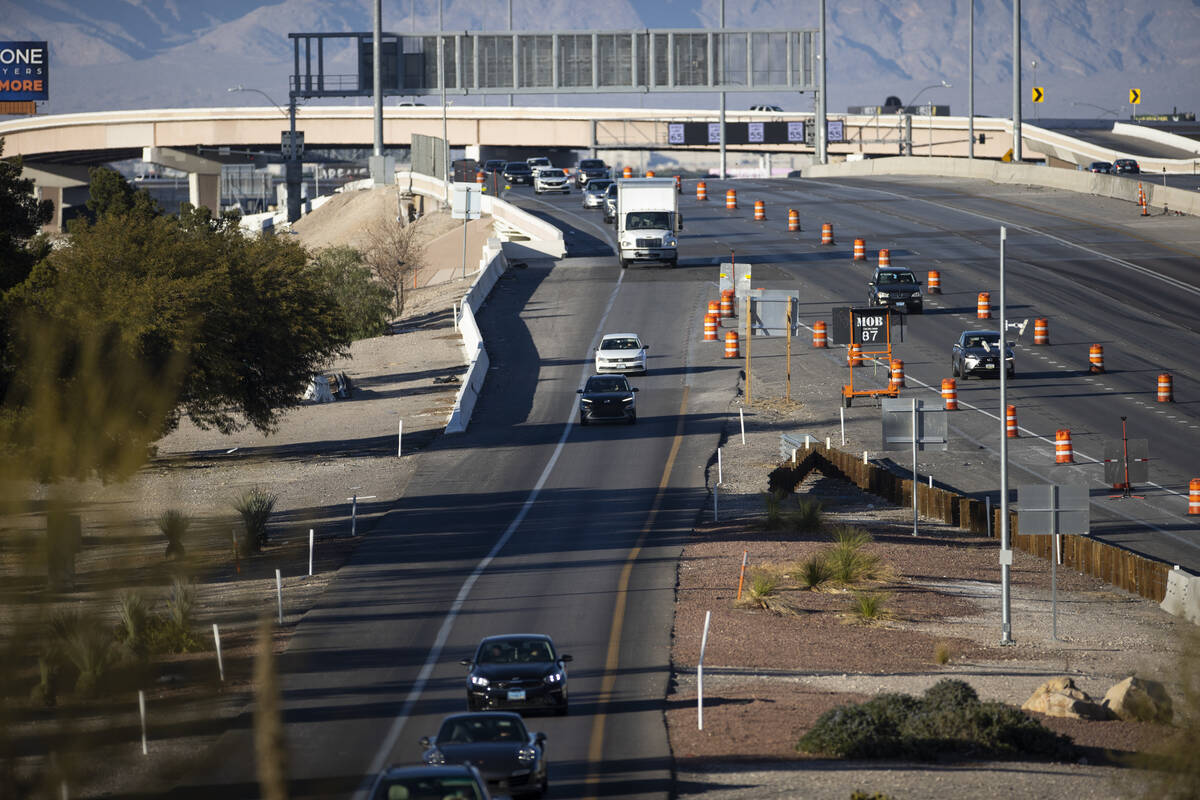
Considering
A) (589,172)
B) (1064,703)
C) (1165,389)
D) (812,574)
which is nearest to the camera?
(1064,703)

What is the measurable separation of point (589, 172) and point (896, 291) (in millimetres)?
62473

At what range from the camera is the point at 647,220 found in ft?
222

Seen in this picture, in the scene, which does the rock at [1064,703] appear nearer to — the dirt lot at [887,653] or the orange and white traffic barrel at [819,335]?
the dirt lot at [887,653]

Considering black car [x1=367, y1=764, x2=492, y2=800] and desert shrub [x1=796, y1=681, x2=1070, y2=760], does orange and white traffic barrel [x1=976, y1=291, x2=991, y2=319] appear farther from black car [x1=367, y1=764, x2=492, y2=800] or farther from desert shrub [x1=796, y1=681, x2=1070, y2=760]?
black car [x1=367, y1=764, x2=492, y2=800]

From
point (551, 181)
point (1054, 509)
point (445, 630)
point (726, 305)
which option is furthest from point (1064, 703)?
point (551, 181)

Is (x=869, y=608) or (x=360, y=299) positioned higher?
(x=360, y=299)

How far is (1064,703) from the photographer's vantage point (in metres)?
18.8

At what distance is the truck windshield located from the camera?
220 feet

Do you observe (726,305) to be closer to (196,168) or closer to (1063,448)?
(1063,448)

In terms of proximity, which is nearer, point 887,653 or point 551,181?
point 887,653

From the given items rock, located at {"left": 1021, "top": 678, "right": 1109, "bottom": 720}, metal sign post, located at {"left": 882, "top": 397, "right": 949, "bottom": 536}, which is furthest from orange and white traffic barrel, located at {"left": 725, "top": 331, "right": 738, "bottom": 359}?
rock, located at {"left": 1021, "top": 678, "right": 1109, "bottom": 720}

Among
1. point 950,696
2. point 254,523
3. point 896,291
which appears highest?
point 896,291

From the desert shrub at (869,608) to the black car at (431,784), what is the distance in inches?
579

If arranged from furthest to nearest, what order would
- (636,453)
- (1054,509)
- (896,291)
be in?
(896,291) < (636,453) < (1054,509)
